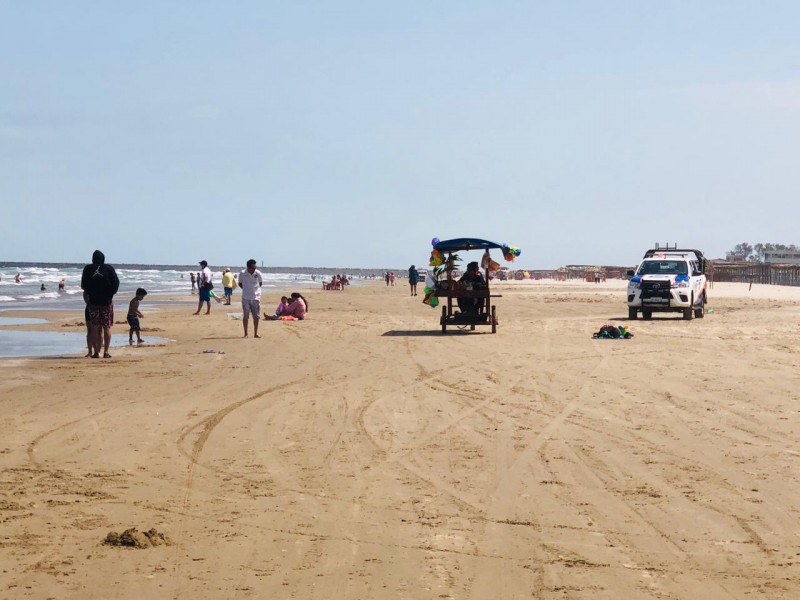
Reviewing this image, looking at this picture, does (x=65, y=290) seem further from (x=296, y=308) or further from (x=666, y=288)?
(x=666, y=288)

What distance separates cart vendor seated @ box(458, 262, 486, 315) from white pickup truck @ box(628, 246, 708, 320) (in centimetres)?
645

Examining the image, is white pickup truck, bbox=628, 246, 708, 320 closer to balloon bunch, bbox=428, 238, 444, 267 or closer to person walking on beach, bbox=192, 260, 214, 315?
balloon bunch, bbox=428, 238, 444, 267

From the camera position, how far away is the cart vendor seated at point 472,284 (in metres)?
23.5

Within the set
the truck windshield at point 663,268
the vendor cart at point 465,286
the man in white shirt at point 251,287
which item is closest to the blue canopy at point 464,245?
the vendor cart at point 465,286

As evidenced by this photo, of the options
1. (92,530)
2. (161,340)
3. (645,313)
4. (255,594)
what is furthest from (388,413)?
(645,313)

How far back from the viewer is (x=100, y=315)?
58.2 ft

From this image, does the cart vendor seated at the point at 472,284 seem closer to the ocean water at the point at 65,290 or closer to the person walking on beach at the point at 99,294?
the person walking on beach at the point at 99,294

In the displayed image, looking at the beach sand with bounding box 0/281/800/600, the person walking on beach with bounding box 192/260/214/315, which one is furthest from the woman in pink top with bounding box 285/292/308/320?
the beach sand with bounding box 0/281/800/600

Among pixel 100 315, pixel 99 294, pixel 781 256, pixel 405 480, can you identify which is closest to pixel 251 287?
pixel 100 315

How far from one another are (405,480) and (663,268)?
912 inches

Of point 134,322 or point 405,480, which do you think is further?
point 134,322

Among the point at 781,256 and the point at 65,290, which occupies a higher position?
the point at 781,256

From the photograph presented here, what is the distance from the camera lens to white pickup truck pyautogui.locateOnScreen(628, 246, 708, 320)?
92.9 ft

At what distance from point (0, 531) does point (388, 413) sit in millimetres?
5501
